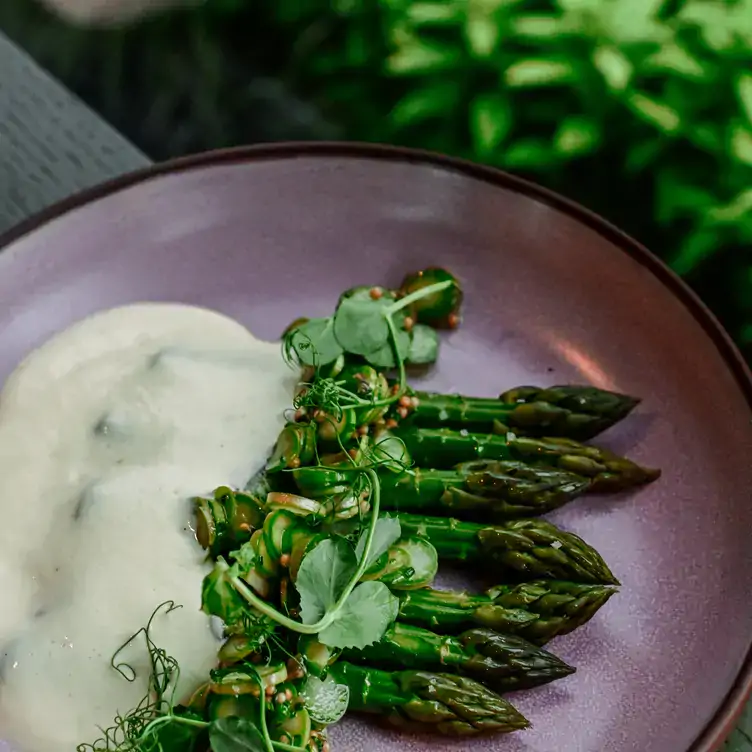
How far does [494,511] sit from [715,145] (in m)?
1.39

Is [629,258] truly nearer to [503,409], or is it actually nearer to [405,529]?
[503,409]

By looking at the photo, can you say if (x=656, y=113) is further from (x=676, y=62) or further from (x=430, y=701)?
(x=430, y=701)

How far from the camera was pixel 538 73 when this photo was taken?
2770mm

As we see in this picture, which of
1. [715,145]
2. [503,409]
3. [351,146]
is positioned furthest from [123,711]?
[715,145]

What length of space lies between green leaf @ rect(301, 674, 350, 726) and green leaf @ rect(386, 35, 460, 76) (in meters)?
2.08

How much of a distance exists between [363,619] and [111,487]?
2.00ft

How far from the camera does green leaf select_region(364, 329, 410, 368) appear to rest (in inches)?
84.1

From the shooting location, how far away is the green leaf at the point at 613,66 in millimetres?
2660

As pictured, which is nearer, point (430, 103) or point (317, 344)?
point (317, 344)

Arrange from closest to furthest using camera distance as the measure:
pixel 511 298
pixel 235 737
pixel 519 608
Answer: pixel 235 737, pixel 519 608, pixel 511 298

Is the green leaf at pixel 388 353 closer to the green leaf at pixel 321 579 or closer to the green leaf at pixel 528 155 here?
the green leaf at pixel 321 579

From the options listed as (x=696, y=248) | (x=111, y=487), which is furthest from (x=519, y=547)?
(x=696, y=248)

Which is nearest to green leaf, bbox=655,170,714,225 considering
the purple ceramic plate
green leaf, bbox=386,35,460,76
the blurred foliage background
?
the blurred foliage background

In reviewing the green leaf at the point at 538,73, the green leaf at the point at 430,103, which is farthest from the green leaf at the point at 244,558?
the green leaf at the point at 430,103
